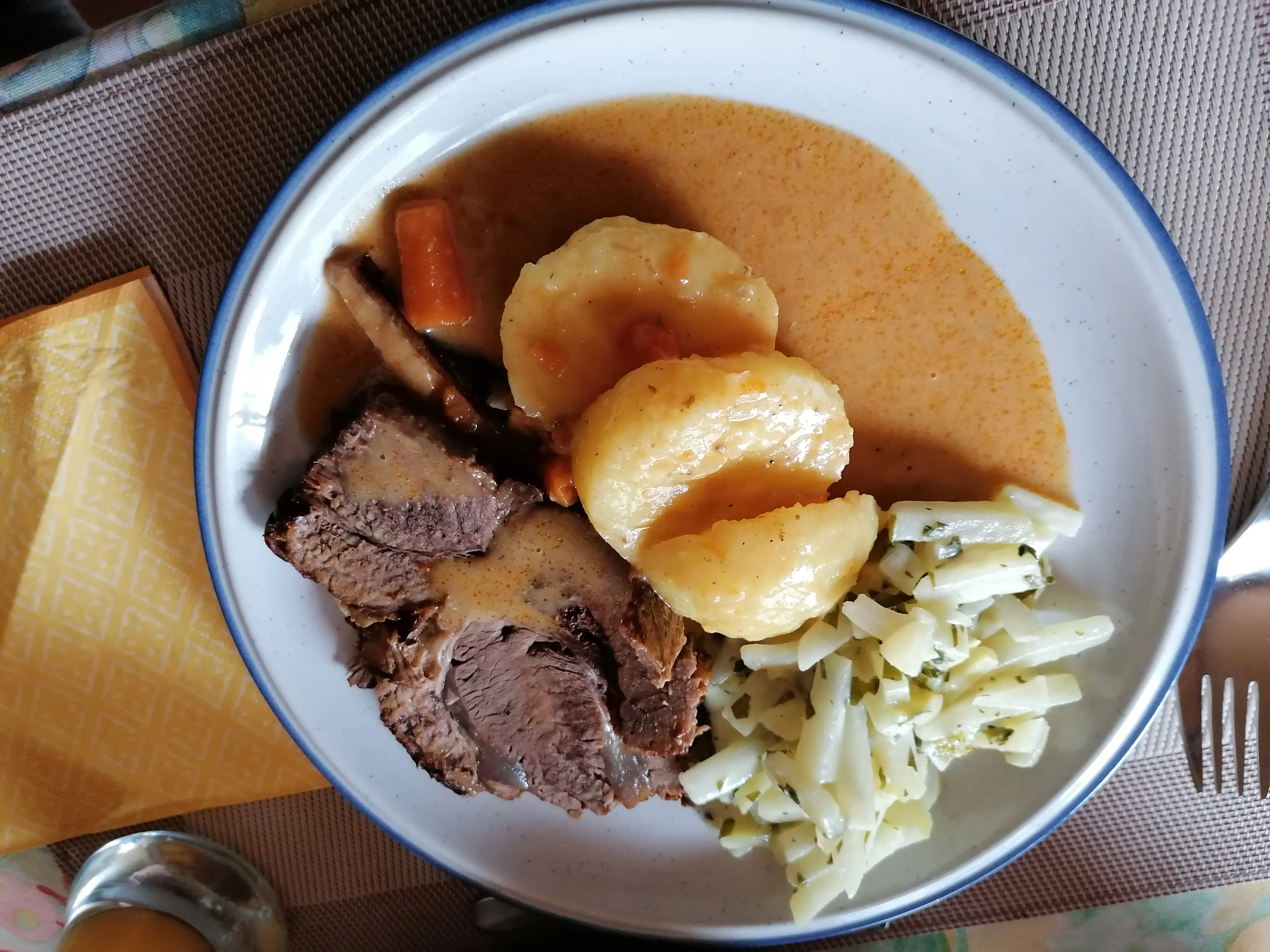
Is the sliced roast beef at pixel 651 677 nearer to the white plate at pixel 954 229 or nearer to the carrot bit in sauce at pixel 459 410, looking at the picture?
the white plate at pixel 954 229

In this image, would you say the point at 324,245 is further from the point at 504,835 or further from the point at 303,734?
the point at 504,835

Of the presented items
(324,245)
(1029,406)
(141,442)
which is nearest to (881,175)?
(1029,406)

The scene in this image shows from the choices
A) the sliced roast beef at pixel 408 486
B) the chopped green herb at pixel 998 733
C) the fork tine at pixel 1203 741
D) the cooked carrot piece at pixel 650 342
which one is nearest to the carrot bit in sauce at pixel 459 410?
the sliced roast beef at pixel 408 486

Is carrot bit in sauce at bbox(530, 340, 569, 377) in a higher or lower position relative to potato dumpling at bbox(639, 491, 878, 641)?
higher

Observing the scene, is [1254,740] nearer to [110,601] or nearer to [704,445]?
[704,445]

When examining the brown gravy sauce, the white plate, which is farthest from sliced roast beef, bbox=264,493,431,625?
the brown gravy sauce

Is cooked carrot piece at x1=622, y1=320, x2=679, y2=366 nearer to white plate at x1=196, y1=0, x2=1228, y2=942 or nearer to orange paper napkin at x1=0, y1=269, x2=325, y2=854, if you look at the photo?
white plate at x1=196, y1=0, x2=1228, y2=942

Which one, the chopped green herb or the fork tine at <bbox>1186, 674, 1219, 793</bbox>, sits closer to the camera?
the chopped green herb
